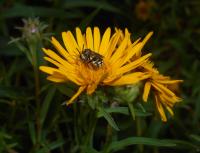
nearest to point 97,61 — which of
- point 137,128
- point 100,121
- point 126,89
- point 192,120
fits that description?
point 126,89

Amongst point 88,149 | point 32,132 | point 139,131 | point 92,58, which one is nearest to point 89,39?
point 92,58

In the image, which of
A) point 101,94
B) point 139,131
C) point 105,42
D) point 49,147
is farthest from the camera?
point 139,131

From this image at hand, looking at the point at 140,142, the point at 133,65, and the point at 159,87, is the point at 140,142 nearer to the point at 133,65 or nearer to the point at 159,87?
the point at 159,87

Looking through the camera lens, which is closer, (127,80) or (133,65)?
(127,80)

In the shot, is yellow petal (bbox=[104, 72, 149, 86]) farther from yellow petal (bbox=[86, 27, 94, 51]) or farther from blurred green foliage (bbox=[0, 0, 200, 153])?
yellow petal (bbox=[86, 27, 94, 51])

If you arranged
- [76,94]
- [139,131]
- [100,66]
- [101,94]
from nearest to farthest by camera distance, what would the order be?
[76,94]
[101,94]
[100,66]
[139,131]

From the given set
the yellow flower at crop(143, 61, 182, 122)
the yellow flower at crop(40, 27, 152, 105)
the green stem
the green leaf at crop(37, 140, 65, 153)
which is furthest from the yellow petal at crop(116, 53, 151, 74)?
the green stem
